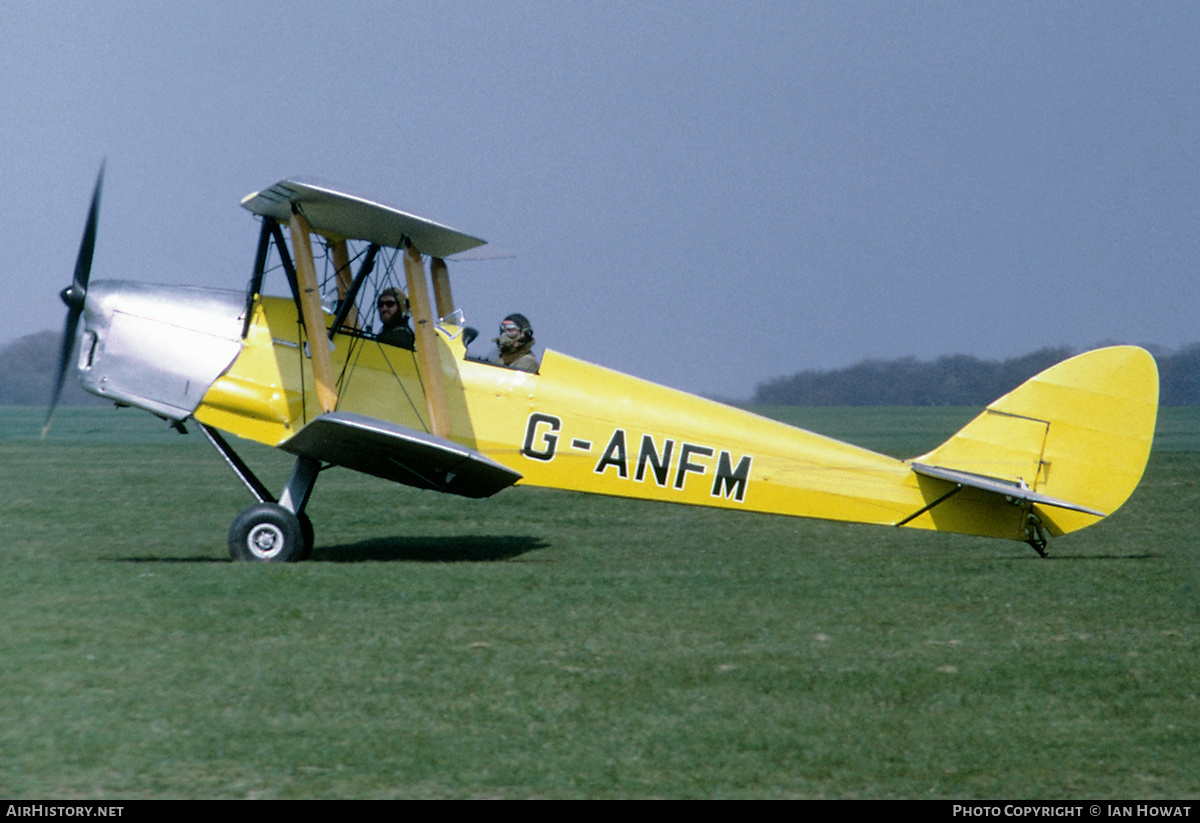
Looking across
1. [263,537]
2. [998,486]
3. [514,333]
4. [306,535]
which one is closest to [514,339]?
[514,333]

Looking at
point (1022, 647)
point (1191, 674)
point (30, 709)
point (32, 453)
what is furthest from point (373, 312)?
point (32, 453)

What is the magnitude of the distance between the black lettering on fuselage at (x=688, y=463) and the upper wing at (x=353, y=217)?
92.6 inches

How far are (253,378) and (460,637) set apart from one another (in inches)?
149

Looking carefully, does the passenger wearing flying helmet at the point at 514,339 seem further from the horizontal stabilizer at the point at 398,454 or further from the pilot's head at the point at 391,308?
the horizontal stabilizer at the point at 398,454

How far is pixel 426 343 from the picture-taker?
937 cm

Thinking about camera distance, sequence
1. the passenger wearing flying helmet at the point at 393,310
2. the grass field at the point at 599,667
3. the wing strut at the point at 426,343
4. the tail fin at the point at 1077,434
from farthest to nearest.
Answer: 1. the passenger wearing flying helmet at the point at 393,310
2. the wing strut at the point at 426,343
3. the tail fin at the point at 1077,434
4. the grass field at the point at 599,667

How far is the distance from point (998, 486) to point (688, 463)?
248 cm

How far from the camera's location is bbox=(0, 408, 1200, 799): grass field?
14.9 feet

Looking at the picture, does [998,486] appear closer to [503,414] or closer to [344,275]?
[503,414]

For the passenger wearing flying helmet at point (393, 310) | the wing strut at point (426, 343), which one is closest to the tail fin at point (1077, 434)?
the wing strut at point (426, 343)

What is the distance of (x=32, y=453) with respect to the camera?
22.5 metres

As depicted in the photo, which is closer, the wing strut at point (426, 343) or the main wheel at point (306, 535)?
the wing strut at point (426, 343)

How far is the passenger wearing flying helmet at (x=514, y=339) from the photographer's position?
400 inches

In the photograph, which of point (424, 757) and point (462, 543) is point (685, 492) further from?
point (424, 757)
